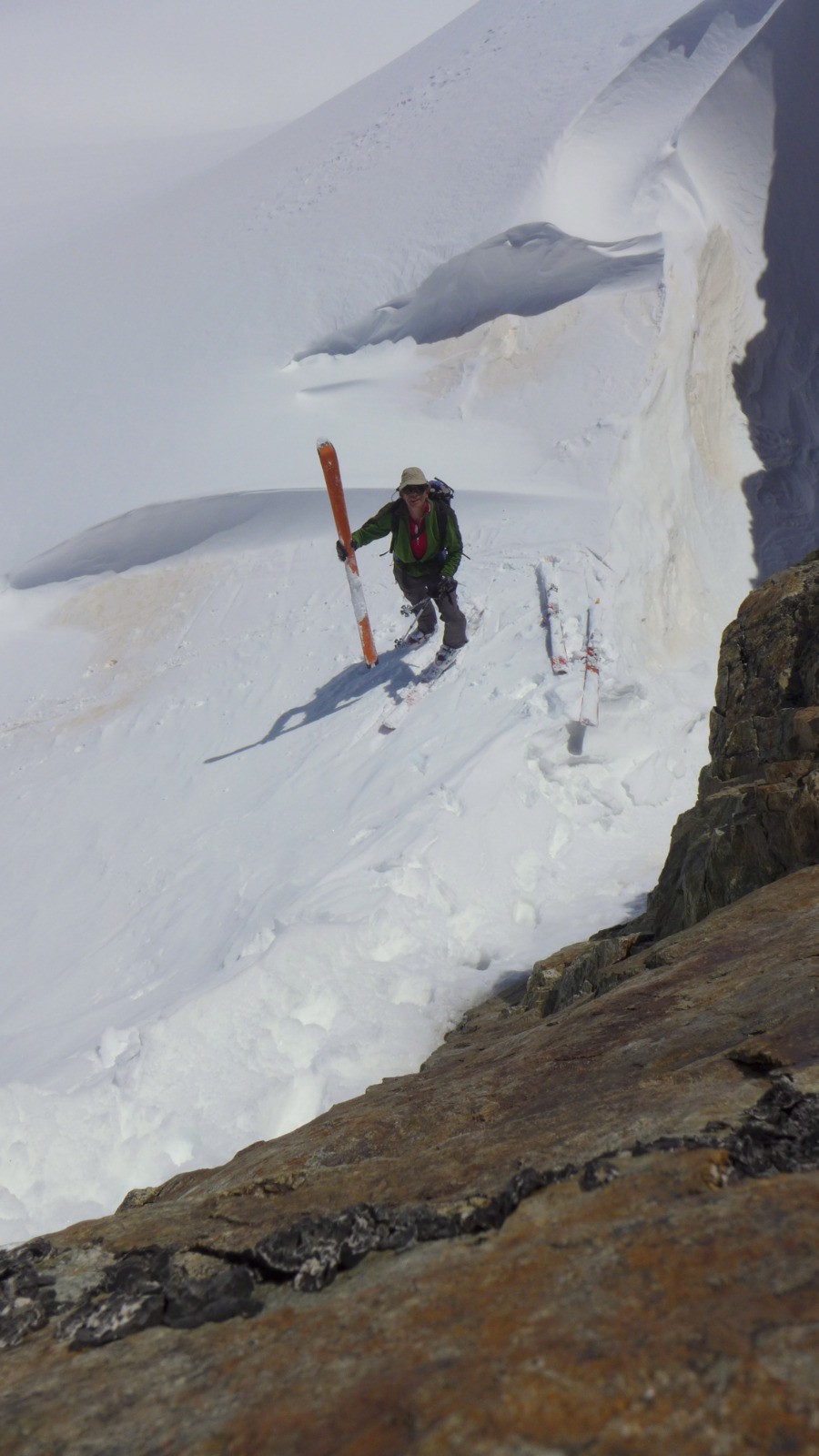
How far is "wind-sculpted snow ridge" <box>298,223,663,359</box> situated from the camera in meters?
15.6

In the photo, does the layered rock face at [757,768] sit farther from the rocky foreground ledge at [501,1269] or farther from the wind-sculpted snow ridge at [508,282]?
the wind-sculpted snow ridge at [508,282]

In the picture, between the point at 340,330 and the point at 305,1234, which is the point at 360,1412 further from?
the point at 340,330

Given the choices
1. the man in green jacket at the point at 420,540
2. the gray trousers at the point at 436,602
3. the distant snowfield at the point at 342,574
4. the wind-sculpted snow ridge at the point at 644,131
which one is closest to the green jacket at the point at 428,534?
the man in green jacket at the point at 420,540

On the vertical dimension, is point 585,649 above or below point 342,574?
below

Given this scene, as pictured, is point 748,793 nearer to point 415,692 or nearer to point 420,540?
point 420,540

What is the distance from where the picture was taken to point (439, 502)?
8570mm

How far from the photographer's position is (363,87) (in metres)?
24.2

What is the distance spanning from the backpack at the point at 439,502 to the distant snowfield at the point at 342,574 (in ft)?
4.89

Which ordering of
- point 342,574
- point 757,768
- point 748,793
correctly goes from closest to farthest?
1. point 748,793
2. point 757,768
3. point 342,574

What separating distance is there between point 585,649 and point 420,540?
1.91 m

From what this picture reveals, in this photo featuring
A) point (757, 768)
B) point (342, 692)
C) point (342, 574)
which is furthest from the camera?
point (342, 574)

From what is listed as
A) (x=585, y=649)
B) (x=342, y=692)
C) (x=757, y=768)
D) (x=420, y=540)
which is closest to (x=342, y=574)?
(x=342, y=692)

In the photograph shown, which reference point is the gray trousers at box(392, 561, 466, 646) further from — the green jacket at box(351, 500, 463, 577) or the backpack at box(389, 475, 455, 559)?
the backpack at box(389, 475, 455, 559)

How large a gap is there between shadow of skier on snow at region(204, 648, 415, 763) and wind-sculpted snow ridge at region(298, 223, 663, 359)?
7.65m
